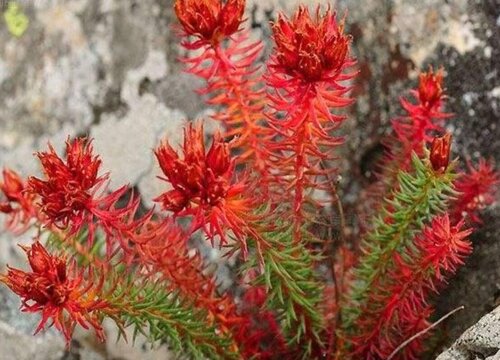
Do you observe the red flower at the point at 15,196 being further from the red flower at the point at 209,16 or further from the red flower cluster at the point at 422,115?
the red flower cluster at the point at 422,115

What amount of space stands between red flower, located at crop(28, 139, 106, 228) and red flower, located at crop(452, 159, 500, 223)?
24.1 inches

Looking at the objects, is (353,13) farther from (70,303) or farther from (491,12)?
(70,303)

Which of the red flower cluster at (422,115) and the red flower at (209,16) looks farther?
the red flower cluster at (422,115)

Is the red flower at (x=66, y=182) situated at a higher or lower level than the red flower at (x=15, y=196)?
lower

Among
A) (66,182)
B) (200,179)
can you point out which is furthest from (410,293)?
(66,182)

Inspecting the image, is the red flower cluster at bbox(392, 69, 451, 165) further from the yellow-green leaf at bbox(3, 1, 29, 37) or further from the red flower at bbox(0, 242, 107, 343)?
the yellow-green leaf at bbox(3, 1, 29, 37)

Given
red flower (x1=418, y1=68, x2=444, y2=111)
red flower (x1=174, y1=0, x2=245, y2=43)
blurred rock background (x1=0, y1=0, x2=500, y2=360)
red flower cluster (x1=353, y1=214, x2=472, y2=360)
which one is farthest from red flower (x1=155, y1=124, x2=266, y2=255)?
blurred rock background (x1=0, y1=0, x2=500, y2=360)

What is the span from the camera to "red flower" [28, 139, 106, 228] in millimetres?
950

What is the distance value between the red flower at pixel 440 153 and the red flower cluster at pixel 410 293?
69 mm

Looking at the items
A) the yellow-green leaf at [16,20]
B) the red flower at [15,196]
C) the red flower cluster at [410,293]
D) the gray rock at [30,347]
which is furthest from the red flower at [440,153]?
the yellow-green leaf at [16,20]

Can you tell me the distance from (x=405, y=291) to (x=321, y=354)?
21 centimetres

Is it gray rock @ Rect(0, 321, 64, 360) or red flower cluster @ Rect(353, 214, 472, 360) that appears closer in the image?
red flower cluster @ Rect(353, 214, 472, 360)

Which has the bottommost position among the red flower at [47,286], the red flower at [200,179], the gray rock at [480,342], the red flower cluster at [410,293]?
the gray rock at [480,342]

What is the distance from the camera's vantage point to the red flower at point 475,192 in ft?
4.24
